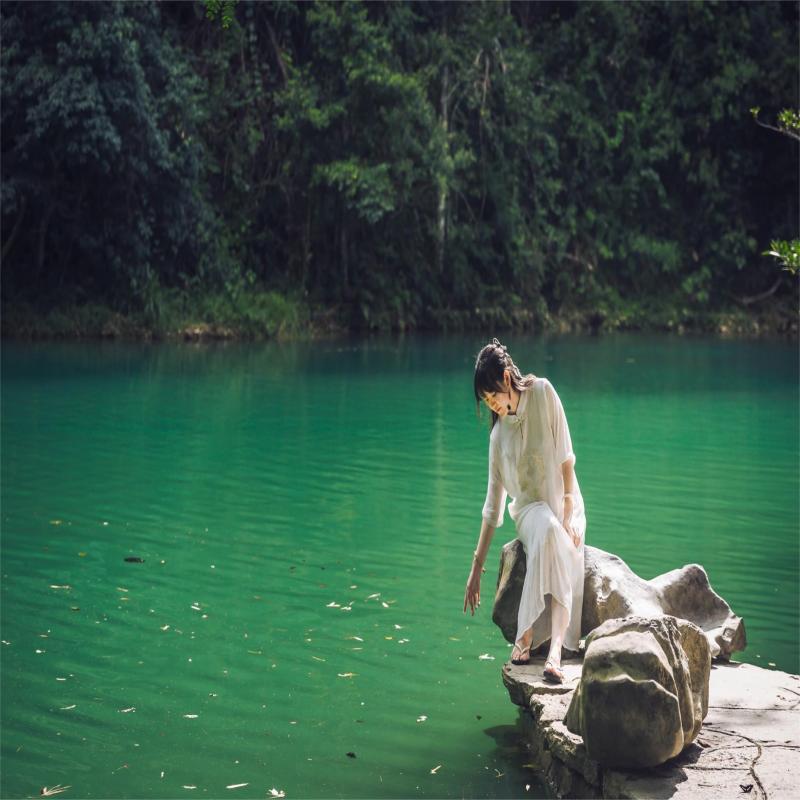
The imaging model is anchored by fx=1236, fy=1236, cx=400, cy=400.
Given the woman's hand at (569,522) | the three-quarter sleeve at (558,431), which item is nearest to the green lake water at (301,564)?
the woman's hand at (569,522)

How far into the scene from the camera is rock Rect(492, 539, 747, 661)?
207 inches

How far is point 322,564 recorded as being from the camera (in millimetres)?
7996

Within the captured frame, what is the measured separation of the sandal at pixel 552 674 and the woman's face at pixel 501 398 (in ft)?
3.46

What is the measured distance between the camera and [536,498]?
17.2 ft

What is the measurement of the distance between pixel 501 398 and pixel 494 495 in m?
0.48

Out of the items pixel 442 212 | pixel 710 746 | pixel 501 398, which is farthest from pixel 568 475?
pixel 442 212

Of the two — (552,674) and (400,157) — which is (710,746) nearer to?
(552,674)

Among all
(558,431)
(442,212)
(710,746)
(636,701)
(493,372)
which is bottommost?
(710,746)

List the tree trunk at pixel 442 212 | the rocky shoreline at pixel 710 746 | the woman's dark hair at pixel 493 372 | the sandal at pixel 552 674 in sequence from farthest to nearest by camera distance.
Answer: the tree trunk at pixel 442 212
the woman's dark hair at pixel 493 372
the sandal at pixel 552 674
the rocky shoreline at pixel 710 746

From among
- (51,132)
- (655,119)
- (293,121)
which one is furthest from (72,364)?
(655,119)

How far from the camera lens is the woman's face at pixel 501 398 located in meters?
5.09

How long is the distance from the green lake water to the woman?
490mm

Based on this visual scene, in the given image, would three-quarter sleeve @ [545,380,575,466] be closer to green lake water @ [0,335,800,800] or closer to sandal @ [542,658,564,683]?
sandal @ [542,658,564,683]

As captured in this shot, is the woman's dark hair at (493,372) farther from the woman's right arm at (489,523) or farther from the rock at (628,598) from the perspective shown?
the rock at (628,598)
